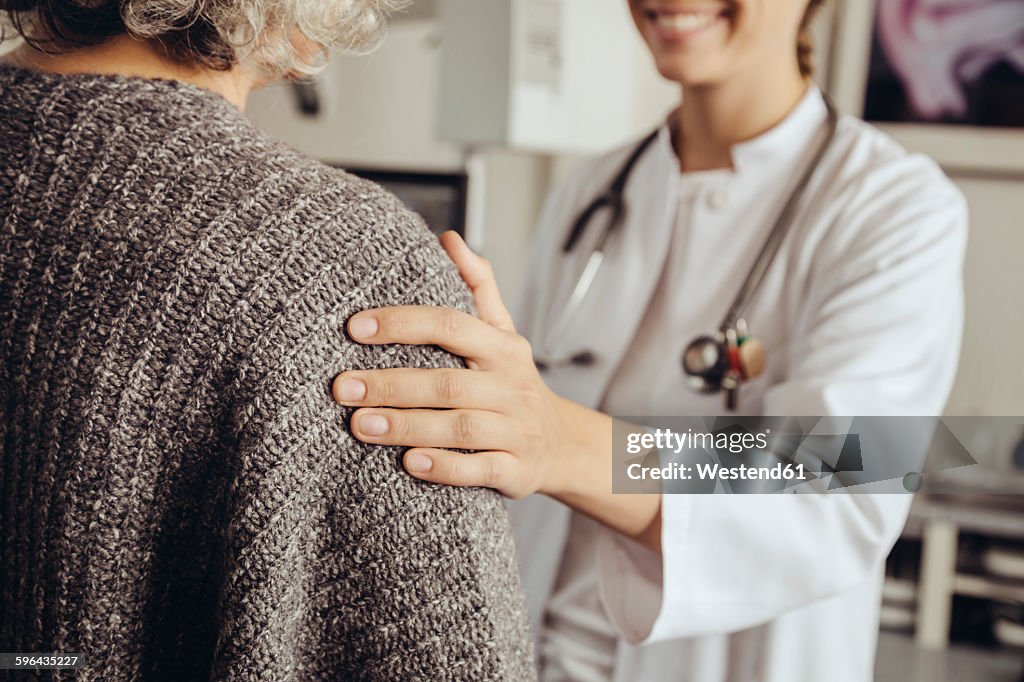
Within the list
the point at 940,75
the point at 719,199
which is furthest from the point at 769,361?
the point at 940,75

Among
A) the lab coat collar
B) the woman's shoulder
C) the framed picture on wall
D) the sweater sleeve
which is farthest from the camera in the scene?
the framed picture on wall

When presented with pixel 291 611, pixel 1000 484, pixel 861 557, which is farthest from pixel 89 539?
pixel 1000 484

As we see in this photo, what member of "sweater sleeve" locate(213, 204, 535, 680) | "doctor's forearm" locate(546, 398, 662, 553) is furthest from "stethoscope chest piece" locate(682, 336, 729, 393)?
"sweater sleeve" locate(213, 204, 535, 680)

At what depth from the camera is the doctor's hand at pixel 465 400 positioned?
0.54 meters

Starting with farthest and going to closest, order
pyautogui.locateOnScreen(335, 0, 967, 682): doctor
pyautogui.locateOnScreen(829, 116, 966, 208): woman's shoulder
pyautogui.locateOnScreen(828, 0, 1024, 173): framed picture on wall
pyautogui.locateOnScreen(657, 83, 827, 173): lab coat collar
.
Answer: pyautogui.locateOnScreen(828, 0, 1024, 173): framed picture on wall < pyautogui.locateOnScreen(657, 83, 827, 173): lab coat collar < pyautogui.locateOnScreen(829, 116, 966, 208): woman's shoulder < pyautogui.locateOnScreen(335, 0, 967, 682): doctor

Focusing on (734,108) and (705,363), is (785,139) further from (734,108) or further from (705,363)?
(705,363)

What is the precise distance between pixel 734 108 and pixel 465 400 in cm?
67

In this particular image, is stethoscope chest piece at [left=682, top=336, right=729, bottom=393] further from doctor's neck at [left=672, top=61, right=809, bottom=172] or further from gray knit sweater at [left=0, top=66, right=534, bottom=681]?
gray knit sweater at [left=0, top=66, right=534, bottom=681]

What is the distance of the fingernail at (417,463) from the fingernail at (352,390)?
0.05m

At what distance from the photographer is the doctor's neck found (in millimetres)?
1086

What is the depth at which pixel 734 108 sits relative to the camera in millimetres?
1102

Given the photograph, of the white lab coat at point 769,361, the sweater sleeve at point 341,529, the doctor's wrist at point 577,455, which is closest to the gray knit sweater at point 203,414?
the sweater sleeve at point 341,529

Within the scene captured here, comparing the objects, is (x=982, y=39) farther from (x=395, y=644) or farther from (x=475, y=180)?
(x=395, y=644)

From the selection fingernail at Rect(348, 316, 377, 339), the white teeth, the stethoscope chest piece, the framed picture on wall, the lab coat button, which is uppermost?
the framed picture on wall
